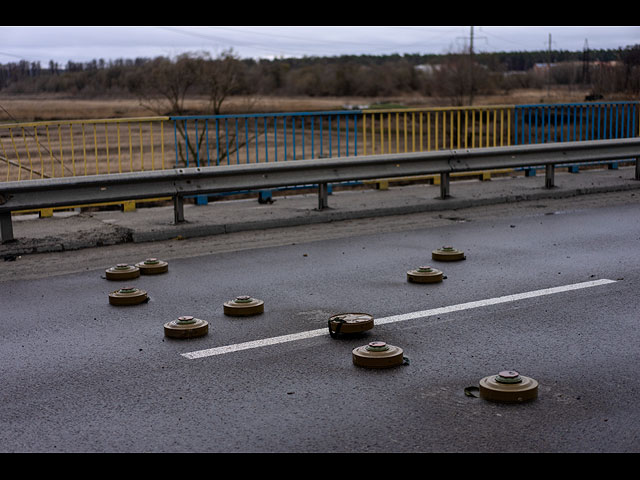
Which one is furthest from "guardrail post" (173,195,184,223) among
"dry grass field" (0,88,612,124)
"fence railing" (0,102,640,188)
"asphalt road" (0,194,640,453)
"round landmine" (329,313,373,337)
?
"round landmine" (329,313,373,337)

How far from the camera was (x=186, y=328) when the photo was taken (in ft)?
18.6

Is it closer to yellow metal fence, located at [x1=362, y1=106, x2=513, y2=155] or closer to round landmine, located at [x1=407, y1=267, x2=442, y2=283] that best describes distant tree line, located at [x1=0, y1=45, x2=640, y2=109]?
yellow metal fence, located at [x1=362, y1=106, x2=513, y2=155]

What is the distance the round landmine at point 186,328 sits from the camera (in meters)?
5.67

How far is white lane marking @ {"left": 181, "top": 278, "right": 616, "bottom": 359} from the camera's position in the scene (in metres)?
5.42

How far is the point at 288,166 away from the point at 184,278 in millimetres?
3634

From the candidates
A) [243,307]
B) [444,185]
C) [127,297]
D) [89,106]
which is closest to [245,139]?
[89,106]

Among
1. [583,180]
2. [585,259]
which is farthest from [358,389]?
[583,180]

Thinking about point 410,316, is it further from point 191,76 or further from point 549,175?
point 191,76

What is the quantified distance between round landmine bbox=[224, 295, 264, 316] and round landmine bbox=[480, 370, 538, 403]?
223cm

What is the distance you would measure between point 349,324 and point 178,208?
522cm

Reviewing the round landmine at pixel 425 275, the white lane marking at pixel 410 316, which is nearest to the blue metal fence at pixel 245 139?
the round landmine at pixel 425 275

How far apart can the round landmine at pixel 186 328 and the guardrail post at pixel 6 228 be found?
165 inches
